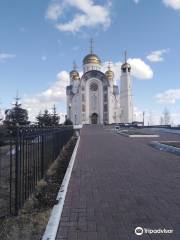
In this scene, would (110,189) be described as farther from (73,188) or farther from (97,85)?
(97,85)

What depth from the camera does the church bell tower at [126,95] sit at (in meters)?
79.1

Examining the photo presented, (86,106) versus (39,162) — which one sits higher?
(86,106)

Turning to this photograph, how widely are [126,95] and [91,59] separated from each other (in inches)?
511

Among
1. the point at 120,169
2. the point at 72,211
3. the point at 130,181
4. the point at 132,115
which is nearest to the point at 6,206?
the point at 72,211

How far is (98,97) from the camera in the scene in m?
77.0

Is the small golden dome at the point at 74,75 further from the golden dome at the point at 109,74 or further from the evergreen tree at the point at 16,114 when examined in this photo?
the evergreen tree at the point at 16,114

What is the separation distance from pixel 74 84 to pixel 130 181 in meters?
75.5

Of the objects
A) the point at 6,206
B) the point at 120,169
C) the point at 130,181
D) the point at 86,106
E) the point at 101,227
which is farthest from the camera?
the point at 86,106

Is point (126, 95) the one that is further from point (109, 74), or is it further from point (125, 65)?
point (125, 65)

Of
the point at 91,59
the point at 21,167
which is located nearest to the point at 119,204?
the point at 21,167

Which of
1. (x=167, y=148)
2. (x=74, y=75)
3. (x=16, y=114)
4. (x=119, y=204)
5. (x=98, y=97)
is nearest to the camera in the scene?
(x=119, y=204)

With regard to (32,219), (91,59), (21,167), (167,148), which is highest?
(91,59)

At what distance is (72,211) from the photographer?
4.50 metres

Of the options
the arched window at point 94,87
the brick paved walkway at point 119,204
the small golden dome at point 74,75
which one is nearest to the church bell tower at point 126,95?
the arched window at point 94,87
